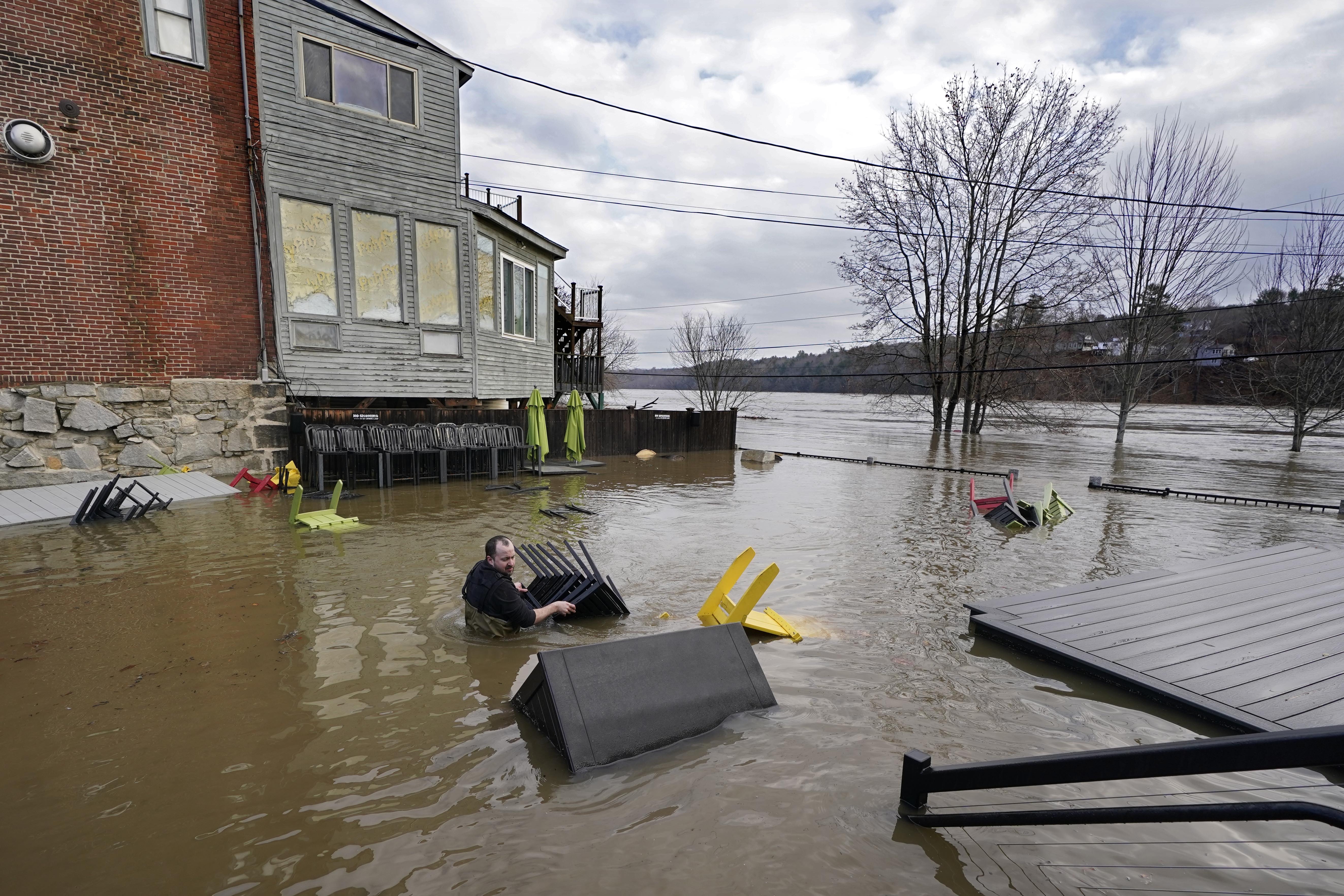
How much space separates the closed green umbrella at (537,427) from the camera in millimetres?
16094

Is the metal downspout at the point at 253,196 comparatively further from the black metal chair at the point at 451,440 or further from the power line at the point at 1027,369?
the power line at the point at 1027,369

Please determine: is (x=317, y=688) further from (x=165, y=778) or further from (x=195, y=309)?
(x=195, y=309)

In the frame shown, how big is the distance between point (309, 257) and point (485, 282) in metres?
4.20

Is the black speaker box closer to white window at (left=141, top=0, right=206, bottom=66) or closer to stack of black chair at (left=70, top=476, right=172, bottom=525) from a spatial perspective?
stack of black chair at (left=70, top=476, right=172, bottom=525)

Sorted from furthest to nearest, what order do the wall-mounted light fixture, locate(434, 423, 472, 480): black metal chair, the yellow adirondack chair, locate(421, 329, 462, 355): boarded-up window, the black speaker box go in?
locate(421, 329, 462, 355): boarded-up window < locate(434, 423, 472, 480): black metal chair < the wall-mounted light fixture < the yellow adirondack chair < the black speaker box

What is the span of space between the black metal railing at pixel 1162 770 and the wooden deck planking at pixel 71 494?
483 inches

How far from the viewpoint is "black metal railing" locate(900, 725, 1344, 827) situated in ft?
5.44

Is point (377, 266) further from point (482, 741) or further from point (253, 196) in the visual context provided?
point (482, 741)

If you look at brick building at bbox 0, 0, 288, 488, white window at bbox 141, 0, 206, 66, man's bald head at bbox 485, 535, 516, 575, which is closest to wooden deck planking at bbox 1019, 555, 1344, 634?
man's bald head at bbox 485, 535, 516, 575

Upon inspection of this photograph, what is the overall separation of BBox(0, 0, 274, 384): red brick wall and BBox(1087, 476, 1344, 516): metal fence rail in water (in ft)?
64.0

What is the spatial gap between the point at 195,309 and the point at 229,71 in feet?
15.1

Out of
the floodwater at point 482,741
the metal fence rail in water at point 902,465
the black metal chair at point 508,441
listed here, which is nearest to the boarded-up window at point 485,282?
the black metal chair at point 508,441

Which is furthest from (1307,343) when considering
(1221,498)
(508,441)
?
(508,441)

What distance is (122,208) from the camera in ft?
38.4
